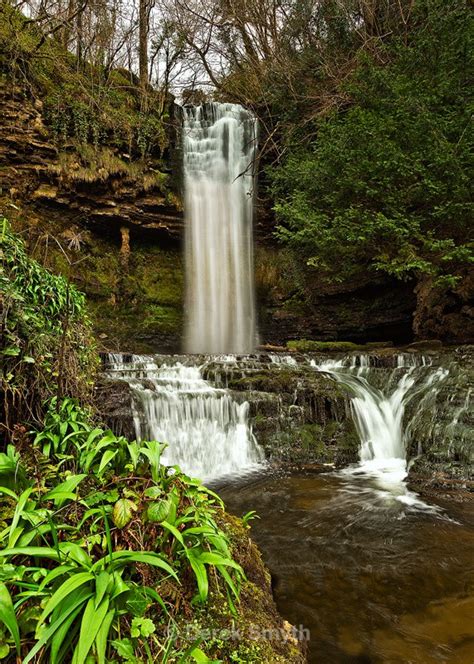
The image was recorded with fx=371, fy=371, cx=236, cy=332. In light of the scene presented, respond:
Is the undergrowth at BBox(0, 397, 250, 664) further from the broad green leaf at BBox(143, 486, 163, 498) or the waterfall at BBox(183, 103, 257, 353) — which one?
the waterfall at BBox(183, 103, 257, 353)

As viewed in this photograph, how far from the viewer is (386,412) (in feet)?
22.4

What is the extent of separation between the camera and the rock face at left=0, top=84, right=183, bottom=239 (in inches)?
410

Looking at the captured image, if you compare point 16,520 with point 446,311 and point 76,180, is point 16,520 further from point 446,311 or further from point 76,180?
point 76,180

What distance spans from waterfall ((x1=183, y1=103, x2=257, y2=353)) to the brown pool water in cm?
961

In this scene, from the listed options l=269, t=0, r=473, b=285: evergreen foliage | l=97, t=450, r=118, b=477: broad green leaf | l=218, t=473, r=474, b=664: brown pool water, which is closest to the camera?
l=97, t=450, r=118, b=477: broad green leaf

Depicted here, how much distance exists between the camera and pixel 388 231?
28.3ft

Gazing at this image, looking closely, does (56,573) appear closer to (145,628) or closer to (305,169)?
(145,628)

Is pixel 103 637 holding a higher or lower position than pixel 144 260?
lower

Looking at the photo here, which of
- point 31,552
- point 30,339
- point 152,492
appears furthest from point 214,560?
point 30,339

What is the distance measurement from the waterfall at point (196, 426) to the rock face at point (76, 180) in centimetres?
758

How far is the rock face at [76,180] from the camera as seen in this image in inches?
410

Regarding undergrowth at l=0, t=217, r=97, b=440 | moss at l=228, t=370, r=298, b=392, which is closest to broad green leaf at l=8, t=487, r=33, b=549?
undergrowth at l=0, t=217, r=97, b=440

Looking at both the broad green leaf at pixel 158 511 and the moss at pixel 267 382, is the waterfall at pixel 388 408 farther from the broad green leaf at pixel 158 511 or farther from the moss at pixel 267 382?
the broad green leaf at pixel 158 511

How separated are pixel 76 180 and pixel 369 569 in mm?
12211
